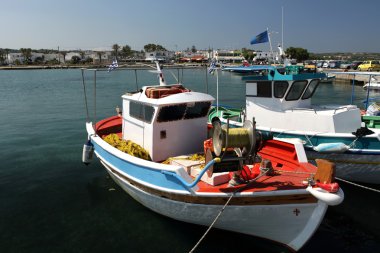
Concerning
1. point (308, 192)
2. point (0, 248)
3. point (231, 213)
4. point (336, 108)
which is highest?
point (336, 108)

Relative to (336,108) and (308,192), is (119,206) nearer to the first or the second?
(308,192)

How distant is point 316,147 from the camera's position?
10539mm

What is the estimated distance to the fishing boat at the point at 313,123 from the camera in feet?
33.8

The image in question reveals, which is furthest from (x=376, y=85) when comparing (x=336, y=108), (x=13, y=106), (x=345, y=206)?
(x=13, y=106)

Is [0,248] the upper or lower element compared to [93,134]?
lower

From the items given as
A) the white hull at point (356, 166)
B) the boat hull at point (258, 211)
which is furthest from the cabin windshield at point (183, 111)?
the white hull at point (356, 166)

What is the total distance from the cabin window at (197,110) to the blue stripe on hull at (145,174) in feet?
6.81

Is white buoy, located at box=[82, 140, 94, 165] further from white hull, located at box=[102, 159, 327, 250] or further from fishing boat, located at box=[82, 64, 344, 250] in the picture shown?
white hull, located at box=[102, 159, 327, 250]

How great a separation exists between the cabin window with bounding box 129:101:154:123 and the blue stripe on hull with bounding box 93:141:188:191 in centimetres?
133

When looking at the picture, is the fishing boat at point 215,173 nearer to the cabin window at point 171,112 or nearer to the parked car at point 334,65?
the cabin window at point 171,112

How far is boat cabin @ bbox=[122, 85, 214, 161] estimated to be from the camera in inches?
336

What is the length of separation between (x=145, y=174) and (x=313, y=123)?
22.8 ft

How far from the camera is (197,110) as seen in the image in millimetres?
9062

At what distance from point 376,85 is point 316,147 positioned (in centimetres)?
3558
